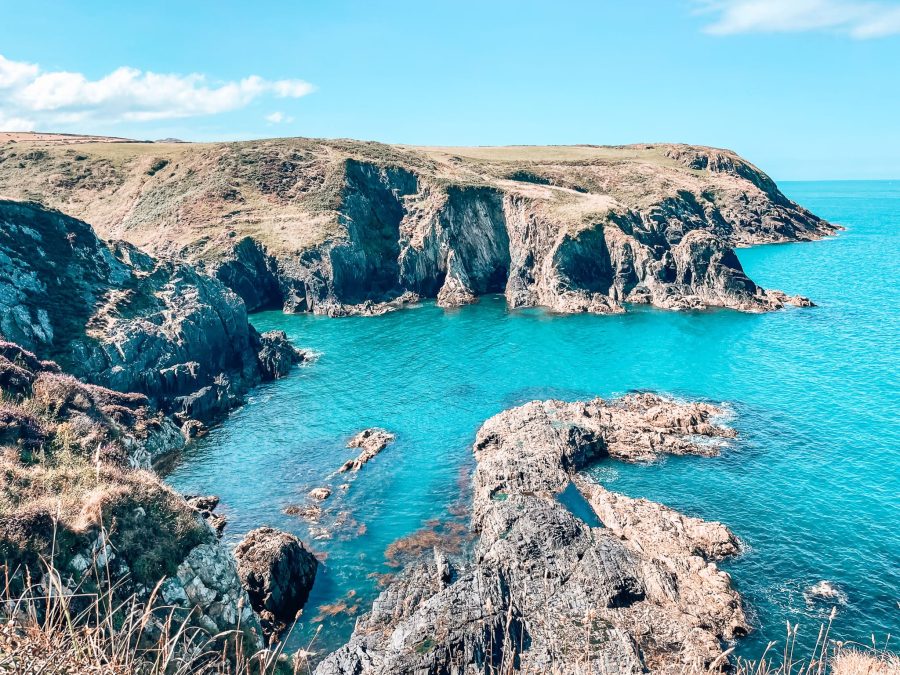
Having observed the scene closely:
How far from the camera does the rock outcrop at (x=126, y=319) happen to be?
182ft

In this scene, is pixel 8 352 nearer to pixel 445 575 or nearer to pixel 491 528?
pixel 445 575

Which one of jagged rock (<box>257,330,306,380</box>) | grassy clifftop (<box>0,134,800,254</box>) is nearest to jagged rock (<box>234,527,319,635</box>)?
jagged rock (<box>257,330,306,380</box>)

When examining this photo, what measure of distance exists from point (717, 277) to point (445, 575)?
8888 cm

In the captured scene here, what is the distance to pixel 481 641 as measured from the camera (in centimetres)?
2512

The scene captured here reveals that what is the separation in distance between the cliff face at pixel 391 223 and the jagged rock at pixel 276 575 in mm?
73259

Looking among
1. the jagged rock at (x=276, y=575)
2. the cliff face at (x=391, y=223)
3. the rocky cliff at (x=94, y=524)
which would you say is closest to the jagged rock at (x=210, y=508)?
the jagged rock at (x=276, y=575)

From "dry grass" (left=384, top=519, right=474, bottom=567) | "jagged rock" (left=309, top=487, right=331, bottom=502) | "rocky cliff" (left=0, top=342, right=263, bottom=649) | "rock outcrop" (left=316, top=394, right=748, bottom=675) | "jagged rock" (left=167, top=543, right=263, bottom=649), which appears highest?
"rocky cliff" (left=0, top=342, right=263, bottom=649)

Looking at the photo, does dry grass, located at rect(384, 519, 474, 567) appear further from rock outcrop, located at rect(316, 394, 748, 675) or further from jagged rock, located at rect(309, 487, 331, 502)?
jagged rock, located at rect(309, 487, 331, 502)

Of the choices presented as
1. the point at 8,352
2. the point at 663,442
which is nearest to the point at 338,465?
the point at 8,352

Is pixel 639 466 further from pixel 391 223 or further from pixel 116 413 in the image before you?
pixel 391 223

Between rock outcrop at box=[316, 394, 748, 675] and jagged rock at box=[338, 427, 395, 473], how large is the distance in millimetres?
11186

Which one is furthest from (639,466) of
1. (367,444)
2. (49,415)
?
(49,415)

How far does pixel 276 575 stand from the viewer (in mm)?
33375

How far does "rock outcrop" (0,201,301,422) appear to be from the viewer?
55.5 meters
